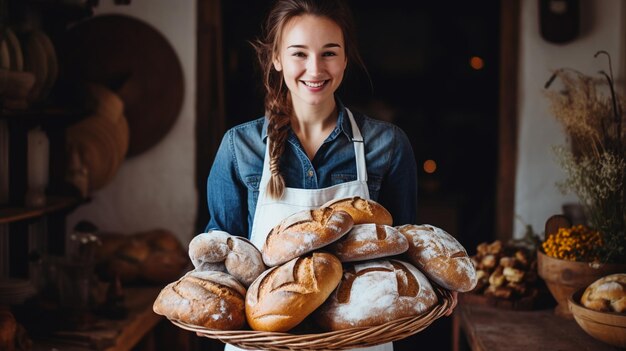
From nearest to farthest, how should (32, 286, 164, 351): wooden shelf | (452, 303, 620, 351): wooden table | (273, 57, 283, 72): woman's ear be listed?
(273, 57, 283, 72): woman's ear, (452, 303, 620, 351): wooden table, (32, 286, 164, 351): wooden shelf

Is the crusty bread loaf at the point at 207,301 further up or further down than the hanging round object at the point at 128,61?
further down

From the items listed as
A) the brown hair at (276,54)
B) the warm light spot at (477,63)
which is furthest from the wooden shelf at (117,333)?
the warm light spot at (477,63)

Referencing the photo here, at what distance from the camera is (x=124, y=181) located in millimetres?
4043

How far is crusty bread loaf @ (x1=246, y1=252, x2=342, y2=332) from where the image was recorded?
61.5 inches

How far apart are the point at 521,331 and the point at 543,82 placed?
1.69 metres

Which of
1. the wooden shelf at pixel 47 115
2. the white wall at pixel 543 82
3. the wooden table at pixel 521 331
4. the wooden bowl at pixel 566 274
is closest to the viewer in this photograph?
the wooden table at pixel 521 331

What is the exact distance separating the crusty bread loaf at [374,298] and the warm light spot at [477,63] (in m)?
2.62

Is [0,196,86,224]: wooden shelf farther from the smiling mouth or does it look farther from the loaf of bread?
the loaf of bread

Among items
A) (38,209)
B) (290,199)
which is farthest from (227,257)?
(38,209)

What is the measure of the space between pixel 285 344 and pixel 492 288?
5.47 ft

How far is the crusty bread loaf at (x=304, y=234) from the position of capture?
1.66 m

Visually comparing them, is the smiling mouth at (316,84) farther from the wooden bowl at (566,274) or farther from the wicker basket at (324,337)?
the wooden bowl at (566,274)

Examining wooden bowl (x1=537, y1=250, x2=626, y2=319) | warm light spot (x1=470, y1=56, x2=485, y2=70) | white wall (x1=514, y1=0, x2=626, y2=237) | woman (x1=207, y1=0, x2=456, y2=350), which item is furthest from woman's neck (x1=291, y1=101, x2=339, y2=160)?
warm light spot (x1=470, y1=56, x2=485, y2=70)

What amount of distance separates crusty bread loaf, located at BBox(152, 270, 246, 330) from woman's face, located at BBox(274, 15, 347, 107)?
52 cm
